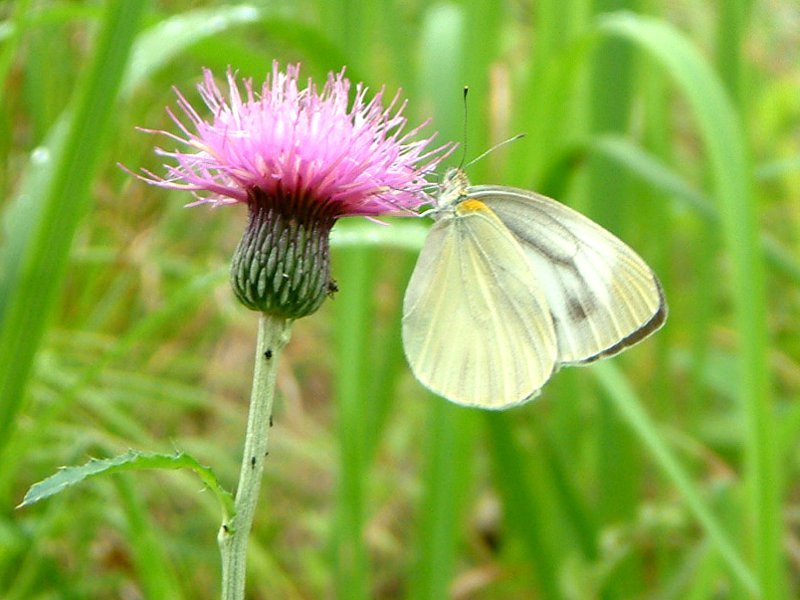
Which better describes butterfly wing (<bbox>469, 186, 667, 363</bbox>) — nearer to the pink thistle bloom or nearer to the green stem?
the pink thistle bloom

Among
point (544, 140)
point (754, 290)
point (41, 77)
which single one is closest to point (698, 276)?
point (544, 140)

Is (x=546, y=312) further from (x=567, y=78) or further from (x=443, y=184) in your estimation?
(x=567, y=78)

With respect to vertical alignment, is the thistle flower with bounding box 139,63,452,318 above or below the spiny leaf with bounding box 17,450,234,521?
above

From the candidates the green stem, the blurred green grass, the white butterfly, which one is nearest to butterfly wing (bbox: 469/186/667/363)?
the white butterfly

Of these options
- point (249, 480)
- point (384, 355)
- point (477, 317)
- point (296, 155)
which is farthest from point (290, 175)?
point (384, 355)

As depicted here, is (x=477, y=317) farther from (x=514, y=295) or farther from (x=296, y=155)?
(x=296, y=155)

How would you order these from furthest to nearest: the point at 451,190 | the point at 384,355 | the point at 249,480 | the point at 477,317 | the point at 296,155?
the point at 384,355 → the point at 477,317 → the point at 451,190 → the point at 296,155 → the point at 249,480
